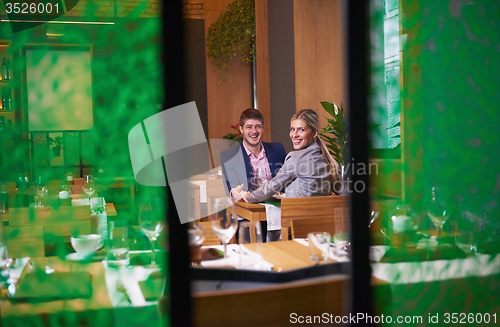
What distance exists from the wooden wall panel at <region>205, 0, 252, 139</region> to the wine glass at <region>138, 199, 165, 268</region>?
571cm

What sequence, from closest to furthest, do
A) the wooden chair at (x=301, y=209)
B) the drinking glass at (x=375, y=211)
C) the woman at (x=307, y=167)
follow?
the drinking glass at (x=375, y=211), the wooden chair at (x=301, y=209), the woman at (x=307, y=167)

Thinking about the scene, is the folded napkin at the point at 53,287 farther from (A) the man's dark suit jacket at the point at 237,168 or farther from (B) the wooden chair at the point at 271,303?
(A) the man's dark suit jacket at the point at 237,168

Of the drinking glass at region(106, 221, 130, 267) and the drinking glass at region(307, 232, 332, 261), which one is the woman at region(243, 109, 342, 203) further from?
the drinking glass at region(106, 221, 130, 267)

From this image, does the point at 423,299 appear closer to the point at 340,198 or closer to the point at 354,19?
the point at 354,19

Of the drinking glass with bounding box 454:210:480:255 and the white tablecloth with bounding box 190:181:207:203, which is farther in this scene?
the white tablecloth with bounding box 190:181:207:203

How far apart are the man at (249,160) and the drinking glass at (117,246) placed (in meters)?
2.44

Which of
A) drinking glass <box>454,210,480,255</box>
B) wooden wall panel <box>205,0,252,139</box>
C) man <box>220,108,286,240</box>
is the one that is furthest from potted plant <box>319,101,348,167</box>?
wooden wall panel <box>205,0,252,139</box>

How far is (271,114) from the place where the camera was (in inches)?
206

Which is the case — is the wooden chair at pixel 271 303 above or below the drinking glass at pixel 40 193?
below

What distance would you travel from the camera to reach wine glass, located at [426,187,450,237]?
1.44 metres

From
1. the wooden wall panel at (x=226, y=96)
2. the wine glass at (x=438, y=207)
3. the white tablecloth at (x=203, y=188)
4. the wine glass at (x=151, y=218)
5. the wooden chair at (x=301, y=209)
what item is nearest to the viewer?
the wine glass at (x=151, y=218)

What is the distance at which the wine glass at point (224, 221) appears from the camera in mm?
1522

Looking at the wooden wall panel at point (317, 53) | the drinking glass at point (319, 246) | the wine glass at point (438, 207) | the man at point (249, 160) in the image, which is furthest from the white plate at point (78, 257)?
the wooden wall panel at point (317, 53)

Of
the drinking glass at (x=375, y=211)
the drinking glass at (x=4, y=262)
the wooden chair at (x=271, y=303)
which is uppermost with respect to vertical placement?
the drinking glass at (x=375, y=211)
